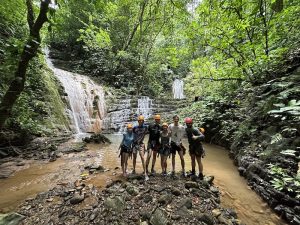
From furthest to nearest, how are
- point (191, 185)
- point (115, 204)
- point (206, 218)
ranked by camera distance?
point (191, 185) → point (115, 204) → point (206, 218)

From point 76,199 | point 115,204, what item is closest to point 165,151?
point 115,204

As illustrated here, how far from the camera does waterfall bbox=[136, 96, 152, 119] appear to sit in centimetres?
1605

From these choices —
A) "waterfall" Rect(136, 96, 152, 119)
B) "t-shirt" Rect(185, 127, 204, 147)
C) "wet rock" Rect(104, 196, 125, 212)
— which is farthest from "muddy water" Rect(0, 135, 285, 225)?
"waterfall" Rect(136, 96, 152, 119)

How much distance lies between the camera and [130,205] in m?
3.81

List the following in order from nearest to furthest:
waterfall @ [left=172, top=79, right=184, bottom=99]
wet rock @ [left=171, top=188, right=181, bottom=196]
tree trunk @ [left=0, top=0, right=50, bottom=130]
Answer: tree trunk @ [left=0, top=0, right=50, bottom=130] → wet rock @ [left=171, top=188, right=181, bottom=196] → waterfall @ [left=172, top=79, right=184, bottom=99]

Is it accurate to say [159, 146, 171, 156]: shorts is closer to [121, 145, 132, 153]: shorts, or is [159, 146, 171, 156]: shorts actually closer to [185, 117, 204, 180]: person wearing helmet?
[185, 117, 204, 180]: person wearing helmet

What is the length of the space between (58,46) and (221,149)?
2246 cm

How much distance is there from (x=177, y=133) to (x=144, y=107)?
11.2m

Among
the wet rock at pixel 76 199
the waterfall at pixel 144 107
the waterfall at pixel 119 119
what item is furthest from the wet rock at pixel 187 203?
the waterfall at pixel 144 107

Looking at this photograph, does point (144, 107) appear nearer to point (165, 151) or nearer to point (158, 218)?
point (165, 151)

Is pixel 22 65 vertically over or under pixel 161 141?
over

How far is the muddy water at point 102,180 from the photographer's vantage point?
4.20m

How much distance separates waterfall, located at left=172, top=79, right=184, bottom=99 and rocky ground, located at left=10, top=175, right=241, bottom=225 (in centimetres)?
2004

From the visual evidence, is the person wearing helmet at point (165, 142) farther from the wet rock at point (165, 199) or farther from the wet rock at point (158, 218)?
the wet rock at point (158, 218)
